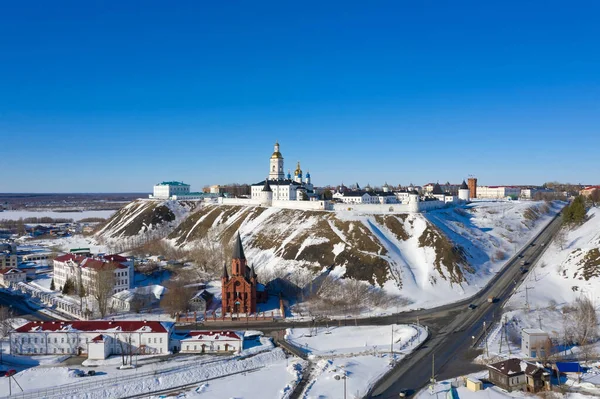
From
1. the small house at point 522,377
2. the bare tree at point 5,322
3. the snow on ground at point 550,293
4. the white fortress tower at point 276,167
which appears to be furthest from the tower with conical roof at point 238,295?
the white fortress tower at point 276,167

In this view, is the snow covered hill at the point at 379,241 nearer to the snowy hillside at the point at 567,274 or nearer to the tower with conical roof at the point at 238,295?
the snowy hillside at the point at 567,274

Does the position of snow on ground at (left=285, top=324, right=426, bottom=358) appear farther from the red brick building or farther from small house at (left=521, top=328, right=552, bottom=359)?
small house at (left=521, top=328, right=552, bottom=359)

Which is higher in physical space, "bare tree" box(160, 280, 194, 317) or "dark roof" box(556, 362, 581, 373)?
"bare tree" box(160, 280, 194, 317)

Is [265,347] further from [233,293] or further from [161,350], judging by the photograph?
[233,293]

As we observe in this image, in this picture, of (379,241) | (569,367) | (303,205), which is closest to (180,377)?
(569,367)

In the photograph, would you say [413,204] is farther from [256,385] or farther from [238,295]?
[256,385]

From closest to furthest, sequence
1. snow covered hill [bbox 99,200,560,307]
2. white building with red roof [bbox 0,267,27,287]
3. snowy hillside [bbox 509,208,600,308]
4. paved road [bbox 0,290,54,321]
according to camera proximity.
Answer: paved road [bbox 0,290,54,321] → snowy hillside [bbox 509,208,600,308] → snow covered hill [bbox 99,200,560,307] → white building with red roof [bbox 0,267,27,287]

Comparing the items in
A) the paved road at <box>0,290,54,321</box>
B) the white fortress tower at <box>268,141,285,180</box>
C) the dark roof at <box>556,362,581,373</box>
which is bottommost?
the paved road at <box>0,290,54,321</box>

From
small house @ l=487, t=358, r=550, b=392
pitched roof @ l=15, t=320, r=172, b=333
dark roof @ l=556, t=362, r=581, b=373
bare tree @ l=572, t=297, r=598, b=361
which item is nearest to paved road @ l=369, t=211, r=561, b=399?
small house @ l=487, t=358, r=550, b=392
